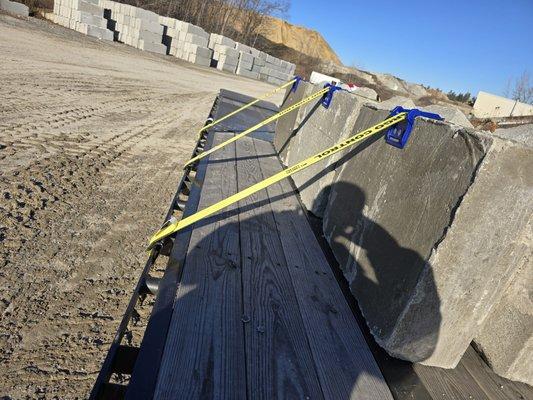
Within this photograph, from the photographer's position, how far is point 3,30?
664 inches

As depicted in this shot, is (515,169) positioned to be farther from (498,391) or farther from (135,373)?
(135,373)

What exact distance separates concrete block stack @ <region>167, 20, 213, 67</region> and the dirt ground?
19348mm

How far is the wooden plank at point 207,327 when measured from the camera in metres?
1.51

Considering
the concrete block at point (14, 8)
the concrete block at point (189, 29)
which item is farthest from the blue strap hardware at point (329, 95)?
the concrete block at point (189, 29)

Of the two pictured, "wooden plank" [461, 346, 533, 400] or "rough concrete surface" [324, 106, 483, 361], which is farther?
"wooden plank" [461, 346, 533, 400]

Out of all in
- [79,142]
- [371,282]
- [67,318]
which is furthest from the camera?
[79,142]

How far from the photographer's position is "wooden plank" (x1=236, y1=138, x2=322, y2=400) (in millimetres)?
1600

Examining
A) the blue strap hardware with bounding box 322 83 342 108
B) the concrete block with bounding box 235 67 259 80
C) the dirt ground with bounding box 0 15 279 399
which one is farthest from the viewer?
the concrete block with bounding box 235 67 259 80

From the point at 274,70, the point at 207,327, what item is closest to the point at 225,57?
the point at 274,70

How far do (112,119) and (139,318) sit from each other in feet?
20.6

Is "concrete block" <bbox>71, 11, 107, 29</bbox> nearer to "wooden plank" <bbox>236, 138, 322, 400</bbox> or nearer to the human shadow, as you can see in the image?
"wooden plank" <bbox>236, 138, 322, 400</bbox>

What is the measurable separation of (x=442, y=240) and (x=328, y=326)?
2.29 ft

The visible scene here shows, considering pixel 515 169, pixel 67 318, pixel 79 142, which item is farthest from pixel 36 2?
pixel 515 169

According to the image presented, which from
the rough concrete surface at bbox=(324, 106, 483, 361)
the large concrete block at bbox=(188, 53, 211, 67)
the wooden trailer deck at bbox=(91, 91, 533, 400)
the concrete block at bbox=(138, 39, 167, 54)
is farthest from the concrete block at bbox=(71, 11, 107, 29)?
the rough concrete surface at bbox=(324, 106, 483, 361)
